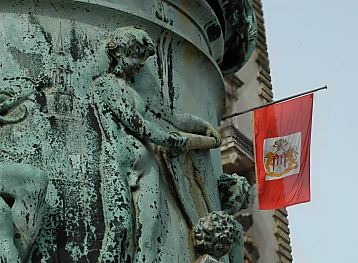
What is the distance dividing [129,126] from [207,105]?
3.04 ft

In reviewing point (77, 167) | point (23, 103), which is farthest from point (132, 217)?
point (23, 103)

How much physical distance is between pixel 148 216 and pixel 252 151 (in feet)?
56.2

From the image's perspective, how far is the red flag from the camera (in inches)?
466

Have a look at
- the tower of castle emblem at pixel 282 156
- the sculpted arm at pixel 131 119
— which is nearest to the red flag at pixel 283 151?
the tower of castle emblem at pixel 282 156

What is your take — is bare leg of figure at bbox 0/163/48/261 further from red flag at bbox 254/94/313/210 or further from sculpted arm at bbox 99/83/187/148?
red flag at bbox 254/94/313/210

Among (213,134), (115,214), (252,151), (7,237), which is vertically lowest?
(7,237)

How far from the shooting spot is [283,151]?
12.3m

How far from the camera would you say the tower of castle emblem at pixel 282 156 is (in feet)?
39.4

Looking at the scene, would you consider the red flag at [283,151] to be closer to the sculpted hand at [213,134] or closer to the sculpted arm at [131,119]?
the sculpted hand at [213,134]

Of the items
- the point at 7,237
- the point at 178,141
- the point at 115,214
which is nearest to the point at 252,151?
the point at 178,141

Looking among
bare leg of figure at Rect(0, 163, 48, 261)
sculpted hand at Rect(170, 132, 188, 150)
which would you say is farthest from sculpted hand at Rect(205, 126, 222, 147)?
bare leg of figure at Rect(0, 163, 48, 261)

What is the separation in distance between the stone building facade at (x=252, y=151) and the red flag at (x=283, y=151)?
298 inches

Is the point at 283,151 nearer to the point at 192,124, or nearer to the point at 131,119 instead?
the point at 192,124

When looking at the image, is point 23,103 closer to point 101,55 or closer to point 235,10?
point 101,55
